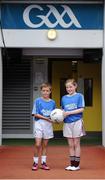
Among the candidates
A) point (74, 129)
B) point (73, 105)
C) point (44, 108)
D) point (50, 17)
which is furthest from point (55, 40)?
point (74, 129)

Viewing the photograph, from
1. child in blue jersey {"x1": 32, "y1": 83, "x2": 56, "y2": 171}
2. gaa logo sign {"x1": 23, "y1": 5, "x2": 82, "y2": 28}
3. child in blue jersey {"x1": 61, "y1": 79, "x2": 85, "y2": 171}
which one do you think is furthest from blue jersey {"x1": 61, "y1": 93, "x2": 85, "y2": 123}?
gaa logo sign {"x1": 23, "y1": 5, "x2": 82, "y2": 28}

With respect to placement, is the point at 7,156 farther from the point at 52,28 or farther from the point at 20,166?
the point at 52,28

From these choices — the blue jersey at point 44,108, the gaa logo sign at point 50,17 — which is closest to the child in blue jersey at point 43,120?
the blue jersey at point 44,108

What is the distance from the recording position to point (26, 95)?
15141 millimetres

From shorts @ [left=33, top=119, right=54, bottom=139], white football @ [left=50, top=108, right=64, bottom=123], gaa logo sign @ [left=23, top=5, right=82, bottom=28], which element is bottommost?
shorts @ [left=33, top=119, right=54, bottom=139]

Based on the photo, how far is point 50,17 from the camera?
1280cm

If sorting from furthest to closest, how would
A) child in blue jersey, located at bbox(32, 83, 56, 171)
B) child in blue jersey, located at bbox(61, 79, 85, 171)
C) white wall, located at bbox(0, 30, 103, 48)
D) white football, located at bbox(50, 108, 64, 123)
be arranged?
1. white wall, located at bbox(0, 30, 103, 48)
2. child in blue jersey, located at bbox(32, 83, 56, 171)
3. child in blue jersey, located at bbox(61, 79, 85, 171)
4. white football, located at bbox(50, 108, 64, 123)

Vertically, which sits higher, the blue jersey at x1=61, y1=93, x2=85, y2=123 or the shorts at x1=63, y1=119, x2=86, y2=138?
the blue jersey at x1=61, y1=93, x2=85, y2=123

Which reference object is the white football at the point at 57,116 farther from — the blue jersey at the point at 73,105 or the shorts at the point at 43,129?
the shorts at the point at 43,129

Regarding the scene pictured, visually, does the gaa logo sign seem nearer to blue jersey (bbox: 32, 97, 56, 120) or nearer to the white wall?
the white wall

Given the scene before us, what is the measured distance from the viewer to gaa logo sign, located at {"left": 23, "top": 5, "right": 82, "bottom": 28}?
42.0ft

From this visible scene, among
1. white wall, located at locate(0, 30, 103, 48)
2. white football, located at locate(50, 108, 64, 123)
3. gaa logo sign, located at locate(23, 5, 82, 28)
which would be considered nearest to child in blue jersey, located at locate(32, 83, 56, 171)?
white football, located at locate(50, 108, 64, 123)

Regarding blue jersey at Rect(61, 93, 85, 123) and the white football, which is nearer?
the white football

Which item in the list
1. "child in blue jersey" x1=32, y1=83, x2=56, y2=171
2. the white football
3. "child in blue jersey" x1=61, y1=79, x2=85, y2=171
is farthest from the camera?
"child in blue jersey" x1=32, y1=83, x2=56, y2=171
